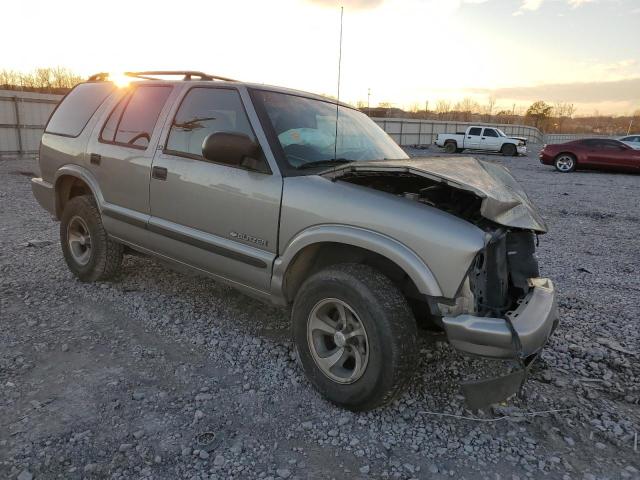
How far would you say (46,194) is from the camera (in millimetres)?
4852

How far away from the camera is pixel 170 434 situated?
98.6 inches

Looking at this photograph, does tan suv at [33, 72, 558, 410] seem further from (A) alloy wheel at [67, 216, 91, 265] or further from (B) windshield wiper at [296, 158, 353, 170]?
(A) alloy wheel at [67, 216, 91, 265]

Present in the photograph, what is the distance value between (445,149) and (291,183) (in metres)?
28.3

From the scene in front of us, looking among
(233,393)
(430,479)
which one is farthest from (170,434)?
(430,479)

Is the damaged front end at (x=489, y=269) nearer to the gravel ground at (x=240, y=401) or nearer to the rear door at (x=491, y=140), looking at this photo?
the gravel ground at (x=240, y=401)

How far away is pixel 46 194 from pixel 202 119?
2412 millimetres

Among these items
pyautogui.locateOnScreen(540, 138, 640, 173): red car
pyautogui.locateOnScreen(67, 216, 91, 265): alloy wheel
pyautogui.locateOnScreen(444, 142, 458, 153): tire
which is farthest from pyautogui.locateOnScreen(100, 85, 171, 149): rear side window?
pyautogui.locateOnScreen(444, 142, 458, 153): tire

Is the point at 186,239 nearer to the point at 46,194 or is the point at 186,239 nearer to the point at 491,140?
the point at 46,194

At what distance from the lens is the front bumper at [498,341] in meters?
2.30

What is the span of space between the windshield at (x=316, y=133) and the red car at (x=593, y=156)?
17.3 meters

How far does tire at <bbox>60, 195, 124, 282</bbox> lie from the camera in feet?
14.3

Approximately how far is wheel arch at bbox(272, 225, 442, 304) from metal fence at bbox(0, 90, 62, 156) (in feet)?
52.0

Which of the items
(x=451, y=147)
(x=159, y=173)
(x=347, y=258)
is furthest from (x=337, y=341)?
(x=451, y=147)

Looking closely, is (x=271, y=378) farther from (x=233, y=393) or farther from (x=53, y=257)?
(x=53, y=257)
